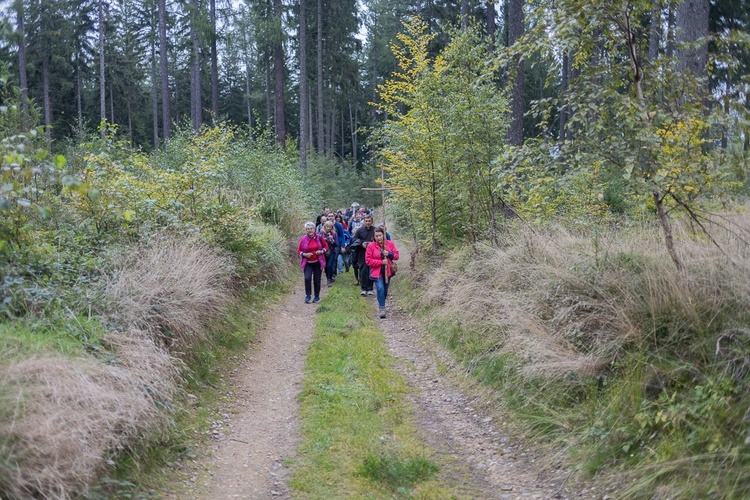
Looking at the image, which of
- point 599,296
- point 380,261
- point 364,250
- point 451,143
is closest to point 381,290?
point 380,261

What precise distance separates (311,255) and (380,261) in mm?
1651

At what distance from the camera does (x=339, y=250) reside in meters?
15.5

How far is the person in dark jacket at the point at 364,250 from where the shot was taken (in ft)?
44.0

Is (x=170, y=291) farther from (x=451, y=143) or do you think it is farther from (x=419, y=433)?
(x=451, y=143)

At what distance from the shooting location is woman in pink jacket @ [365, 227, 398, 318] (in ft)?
37.5

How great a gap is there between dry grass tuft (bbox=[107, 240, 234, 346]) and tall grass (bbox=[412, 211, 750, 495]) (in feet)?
11.8

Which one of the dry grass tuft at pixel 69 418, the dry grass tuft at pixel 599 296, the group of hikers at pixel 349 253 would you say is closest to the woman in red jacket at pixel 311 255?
the group of hikers at pixel 349 253

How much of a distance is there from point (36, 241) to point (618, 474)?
20.3 feet

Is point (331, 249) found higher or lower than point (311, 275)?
higher

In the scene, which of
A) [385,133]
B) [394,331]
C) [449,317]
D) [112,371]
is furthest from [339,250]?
[112,371]

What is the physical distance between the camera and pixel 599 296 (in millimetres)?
6027

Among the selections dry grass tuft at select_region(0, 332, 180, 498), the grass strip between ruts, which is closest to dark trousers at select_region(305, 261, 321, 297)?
the grass strip between ruts

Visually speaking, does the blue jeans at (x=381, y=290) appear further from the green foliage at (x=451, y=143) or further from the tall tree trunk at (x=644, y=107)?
the tall tree trunk at (x=644, y=107)

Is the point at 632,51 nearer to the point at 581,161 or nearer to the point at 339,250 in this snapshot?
the point at 581,161
